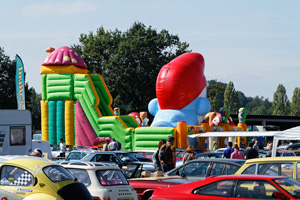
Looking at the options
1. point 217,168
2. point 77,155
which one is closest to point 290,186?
point 217,168

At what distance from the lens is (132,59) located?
196 ft

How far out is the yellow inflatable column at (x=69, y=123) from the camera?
1384 inches

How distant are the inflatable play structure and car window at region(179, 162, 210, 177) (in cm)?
1975

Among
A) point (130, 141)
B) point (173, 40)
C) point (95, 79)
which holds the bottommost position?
point (130, 141)

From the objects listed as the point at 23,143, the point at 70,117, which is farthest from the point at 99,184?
the point at 70,117

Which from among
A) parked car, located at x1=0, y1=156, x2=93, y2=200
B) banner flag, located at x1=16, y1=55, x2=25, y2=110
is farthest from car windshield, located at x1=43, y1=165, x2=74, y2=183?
banner flag, located at x1=16, y1=55, x2=25, y2=110

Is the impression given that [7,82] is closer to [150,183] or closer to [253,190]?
[150,183]

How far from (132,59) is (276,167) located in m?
48.7

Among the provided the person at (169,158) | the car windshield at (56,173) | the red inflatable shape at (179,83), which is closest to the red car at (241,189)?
the car windshield at (56,173)

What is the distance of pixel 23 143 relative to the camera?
2116 cm

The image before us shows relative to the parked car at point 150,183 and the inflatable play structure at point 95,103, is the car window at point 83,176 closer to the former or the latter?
the parked car at point 150,183

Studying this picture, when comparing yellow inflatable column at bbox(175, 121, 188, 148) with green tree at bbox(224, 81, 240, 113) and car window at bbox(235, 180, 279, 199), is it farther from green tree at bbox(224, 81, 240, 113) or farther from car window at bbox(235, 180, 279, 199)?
green tree at bbox(224, 81, 240, 113)

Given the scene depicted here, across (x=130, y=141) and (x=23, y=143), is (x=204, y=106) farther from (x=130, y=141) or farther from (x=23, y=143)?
(x=23, y=143)

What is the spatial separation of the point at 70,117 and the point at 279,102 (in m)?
82.6
